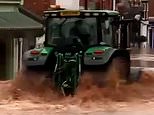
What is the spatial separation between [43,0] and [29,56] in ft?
48.1

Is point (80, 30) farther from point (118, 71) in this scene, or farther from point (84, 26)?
point (118, 71)

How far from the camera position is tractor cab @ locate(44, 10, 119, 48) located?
13.3m

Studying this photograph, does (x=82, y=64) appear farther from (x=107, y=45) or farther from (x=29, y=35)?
(x=29, y=35)

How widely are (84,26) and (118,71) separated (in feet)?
4.79

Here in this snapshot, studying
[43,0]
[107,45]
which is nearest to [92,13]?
[107,45]

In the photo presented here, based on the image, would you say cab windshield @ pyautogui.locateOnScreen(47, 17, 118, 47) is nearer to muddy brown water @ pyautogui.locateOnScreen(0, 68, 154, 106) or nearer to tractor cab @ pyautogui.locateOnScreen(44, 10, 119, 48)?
tractor cab @ pyautogui.locateOnScreen(44, 10, 119, 48)

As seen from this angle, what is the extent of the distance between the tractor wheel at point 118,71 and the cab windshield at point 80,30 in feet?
1.86

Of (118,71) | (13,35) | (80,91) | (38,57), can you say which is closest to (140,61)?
(13,35)

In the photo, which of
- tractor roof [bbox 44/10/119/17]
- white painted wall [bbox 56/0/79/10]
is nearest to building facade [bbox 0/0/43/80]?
white painted wall [bbox 56/0/79/10]

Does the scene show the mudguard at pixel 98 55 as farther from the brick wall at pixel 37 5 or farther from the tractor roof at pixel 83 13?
the brick wall at pixel 37 5

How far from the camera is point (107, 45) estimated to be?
1323 centimetres

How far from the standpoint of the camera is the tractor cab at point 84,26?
43.5 ft

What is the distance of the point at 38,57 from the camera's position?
13.4 meters

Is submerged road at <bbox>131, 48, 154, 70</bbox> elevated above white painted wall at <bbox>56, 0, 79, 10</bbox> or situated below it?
below
